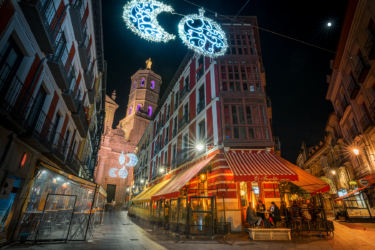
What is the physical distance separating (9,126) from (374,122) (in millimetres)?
20053

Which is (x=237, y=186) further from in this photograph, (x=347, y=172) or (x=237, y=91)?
(x=347, y=172)

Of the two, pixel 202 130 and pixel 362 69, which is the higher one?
pixel 362 69

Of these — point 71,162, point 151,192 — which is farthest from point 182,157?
point 71,162

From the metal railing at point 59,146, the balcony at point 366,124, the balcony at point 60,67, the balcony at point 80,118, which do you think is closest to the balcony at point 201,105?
the balcony at point 80,118

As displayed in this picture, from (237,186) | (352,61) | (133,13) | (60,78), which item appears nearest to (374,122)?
(352,61)

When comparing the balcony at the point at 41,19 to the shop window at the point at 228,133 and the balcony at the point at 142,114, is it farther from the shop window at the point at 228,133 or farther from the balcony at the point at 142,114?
the balcony at the point at 142,114

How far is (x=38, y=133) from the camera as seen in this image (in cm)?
671

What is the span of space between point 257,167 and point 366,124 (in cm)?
1175

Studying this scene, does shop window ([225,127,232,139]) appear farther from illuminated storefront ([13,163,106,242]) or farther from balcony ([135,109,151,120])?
balcony ([135,109,151,120])

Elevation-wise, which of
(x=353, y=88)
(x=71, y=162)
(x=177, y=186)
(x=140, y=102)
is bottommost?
(x=177, y=186)

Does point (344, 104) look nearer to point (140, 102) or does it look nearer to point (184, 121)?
point (184, 121)

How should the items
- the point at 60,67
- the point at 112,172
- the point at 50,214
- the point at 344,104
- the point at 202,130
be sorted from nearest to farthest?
the point at 50,214, the point at 60,67, the point at 202,130, the point at 344,104, the point at 112,172

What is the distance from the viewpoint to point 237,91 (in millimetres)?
12133

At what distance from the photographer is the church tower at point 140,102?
163 ft
